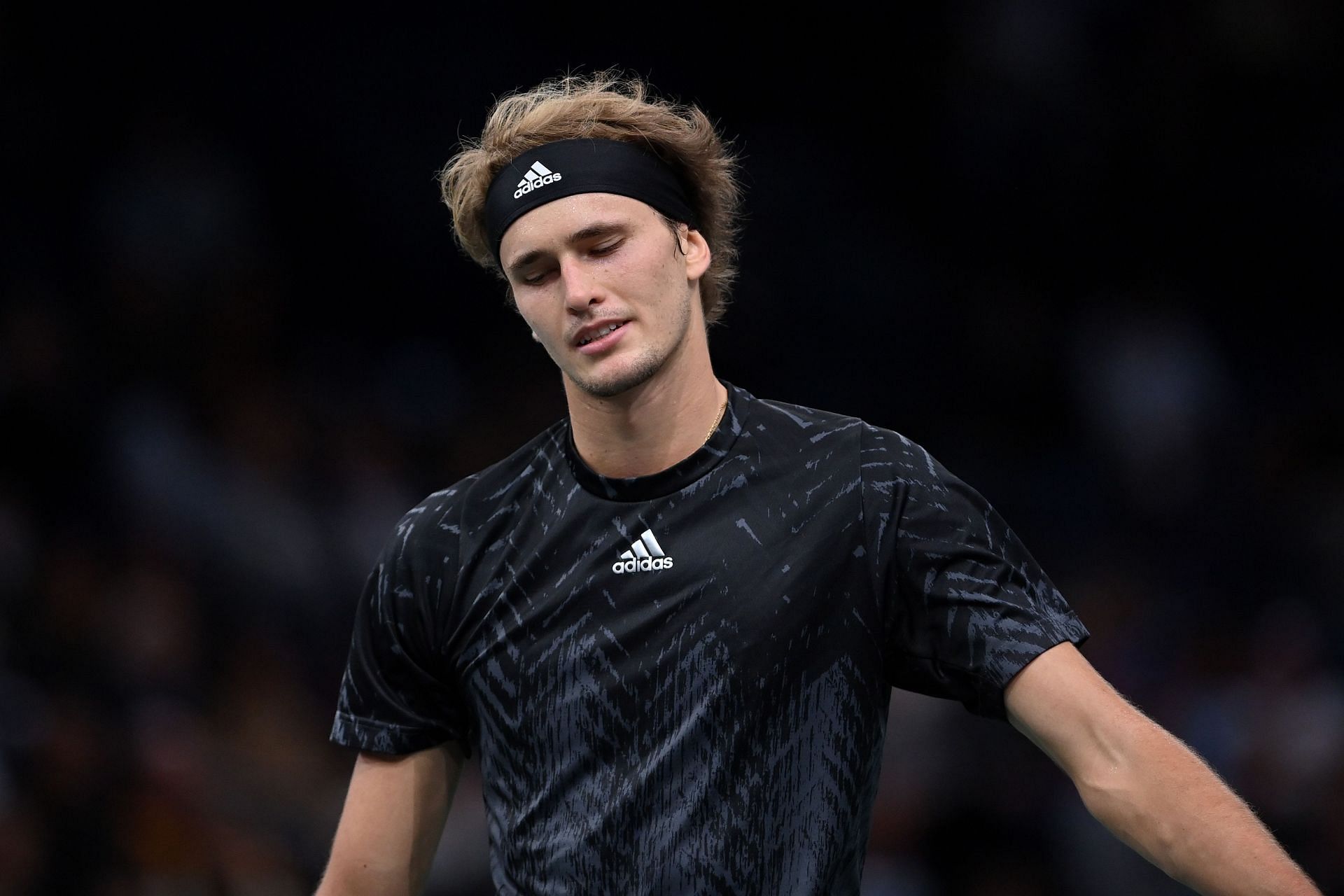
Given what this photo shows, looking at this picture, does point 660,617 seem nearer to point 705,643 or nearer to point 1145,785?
point 705,643

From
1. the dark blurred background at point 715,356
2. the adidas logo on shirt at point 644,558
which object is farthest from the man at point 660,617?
the dark blurred background at point 715,356

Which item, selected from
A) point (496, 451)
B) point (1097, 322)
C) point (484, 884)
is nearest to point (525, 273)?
point (484, 884)

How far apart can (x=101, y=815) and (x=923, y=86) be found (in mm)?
4328

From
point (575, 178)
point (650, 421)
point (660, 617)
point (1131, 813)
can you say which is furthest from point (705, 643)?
point (575, 178)

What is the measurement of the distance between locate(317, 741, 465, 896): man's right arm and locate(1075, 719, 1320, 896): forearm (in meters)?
1.19

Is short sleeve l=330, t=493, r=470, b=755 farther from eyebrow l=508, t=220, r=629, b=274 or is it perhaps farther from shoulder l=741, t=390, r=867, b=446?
shoulder l=741, t=390, r=867, b=446

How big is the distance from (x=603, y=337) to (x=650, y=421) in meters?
0.17

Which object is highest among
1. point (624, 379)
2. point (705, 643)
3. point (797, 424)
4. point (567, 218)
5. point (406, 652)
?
point (567, 218)

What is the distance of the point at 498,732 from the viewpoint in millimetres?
2793

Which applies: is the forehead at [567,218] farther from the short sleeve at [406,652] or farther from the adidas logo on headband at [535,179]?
the short sleeve at [406,652]

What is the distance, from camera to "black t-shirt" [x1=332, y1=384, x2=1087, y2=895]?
2.60 metres

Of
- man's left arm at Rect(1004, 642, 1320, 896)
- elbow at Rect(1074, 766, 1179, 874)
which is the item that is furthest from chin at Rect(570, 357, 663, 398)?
elbow at Rect(1074, 766, 1179, 874)

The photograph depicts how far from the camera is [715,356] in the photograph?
657cm

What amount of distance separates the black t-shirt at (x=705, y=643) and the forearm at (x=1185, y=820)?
22 cm
